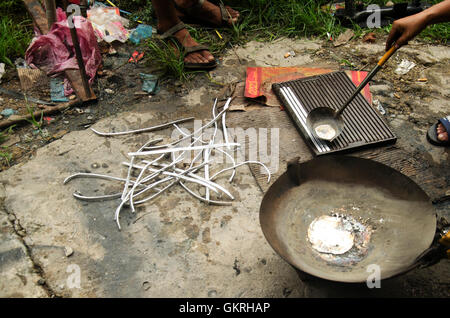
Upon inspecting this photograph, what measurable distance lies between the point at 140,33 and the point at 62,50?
73 centimetres

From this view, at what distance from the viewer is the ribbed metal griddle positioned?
2588 millimetres

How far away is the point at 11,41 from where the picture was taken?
323cm

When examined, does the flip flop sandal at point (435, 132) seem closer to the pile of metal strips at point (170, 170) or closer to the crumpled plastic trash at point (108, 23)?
the pile of metal strips at point (170, 170)

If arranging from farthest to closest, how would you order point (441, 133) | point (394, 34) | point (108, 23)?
point (108, 23) < point (441, 133) < point (394, 34)

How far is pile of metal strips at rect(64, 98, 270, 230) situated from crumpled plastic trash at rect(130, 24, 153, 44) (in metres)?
1.22

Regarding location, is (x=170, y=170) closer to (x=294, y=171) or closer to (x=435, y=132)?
(x=294, y=171)

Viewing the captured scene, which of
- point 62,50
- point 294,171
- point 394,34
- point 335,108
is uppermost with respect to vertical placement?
point 394,34

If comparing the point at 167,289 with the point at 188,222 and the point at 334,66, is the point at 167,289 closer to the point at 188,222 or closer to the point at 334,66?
the point at 188,222

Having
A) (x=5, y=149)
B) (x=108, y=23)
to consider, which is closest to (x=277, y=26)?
(x=108, y=23)

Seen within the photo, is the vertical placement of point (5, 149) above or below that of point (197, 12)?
below

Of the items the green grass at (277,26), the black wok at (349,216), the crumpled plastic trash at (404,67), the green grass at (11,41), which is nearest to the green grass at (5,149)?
the green grass at (11,41)

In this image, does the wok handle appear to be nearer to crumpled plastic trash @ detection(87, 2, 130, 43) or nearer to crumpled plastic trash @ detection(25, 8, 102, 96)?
crumpled plastic trash @ detection(25, 8, 102, 96)

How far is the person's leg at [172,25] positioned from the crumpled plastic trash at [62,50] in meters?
0.59

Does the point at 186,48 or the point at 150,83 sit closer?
the point at 150,83
